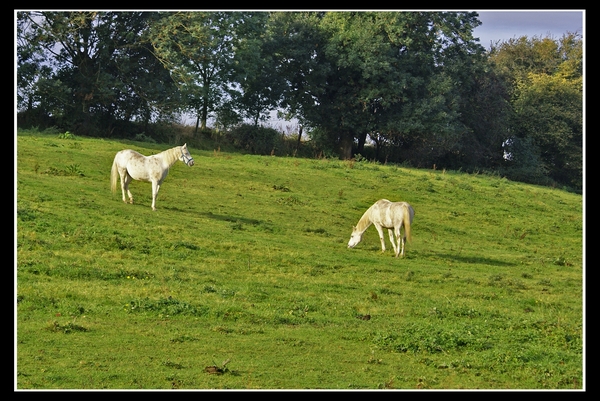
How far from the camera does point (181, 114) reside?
45594mm

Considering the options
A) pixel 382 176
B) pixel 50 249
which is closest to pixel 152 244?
pixel 50 249

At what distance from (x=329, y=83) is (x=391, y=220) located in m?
30.3

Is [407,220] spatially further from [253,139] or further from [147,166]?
[253,139]

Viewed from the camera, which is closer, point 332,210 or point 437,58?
point 332,210

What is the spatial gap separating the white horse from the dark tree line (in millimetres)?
21085

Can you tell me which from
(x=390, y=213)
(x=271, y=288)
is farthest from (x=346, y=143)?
(x=271, y=288)

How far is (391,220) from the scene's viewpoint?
2338 centimetres

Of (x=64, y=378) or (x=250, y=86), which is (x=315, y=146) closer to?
(x=250, y=86)

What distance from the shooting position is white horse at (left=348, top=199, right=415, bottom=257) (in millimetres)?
22938

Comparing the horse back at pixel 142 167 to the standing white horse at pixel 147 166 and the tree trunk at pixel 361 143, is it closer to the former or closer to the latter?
the standing white horse at pixel 147 166

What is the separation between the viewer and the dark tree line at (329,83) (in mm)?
42750

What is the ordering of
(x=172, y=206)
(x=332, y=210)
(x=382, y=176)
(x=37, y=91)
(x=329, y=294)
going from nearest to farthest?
(x=329, y=294) → (x=172, y=206) → (x=332, y=210) → (x=382, y=176) → (x=37, y=91)

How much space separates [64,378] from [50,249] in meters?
8.11

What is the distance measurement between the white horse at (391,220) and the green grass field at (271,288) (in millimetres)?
438
